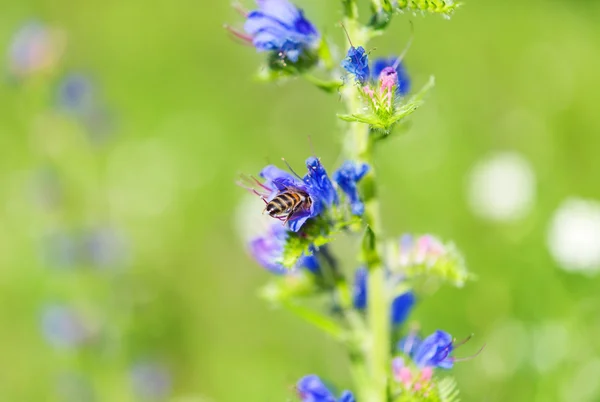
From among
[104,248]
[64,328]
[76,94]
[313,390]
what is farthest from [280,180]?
[76,94]

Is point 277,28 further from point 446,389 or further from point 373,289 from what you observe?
point 446,389

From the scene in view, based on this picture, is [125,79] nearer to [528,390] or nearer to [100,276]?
[100,276]

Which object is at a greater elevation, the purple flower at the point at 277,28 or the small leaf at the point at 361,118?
the purple flower at the point at 277,28

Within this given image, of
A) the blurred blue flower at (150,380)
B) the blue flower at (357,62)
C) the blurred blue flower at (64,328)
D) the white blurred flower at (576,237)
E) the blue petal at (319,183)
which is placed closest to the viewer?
the blue flower at (357,62)

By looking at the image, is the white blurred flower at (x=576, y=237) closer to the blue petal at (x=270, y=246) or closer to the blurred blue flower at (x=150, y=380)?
the blue petal at (x=270, y=246)

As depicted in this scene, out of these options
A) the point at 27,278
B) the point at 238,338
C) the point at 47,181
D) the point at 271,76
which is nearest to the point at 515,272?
the point at 238,338

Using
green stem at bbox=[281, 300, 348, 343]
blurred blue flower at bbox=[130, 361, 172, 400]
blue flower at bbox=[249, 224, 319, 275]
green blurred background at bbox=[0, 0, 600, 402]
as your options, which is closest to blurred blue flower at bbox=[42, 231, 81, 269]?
green blurred background at bbox=[0, 0, 600, 402]

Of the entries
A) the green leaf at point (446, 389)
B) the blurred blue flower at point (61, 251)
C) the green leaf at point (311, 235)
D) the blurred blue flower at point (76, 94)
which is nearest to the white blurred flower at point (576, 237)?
the green leaf at point (446, 389)
